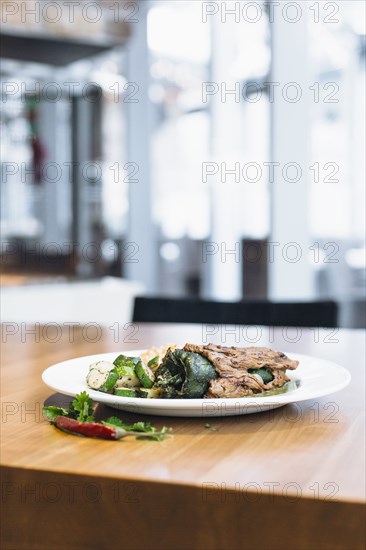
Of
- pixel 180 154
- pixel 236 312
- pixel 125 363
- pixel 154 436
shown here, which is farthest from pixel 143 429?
pixel 180 154

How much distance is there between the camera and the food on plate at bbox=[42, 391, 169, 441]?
75cm

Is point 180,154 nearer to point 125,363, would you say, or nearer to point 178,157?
point 178,157

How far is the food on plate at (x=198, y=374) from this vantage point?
32.4 inches

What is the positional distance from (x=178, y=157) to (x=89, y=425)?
154 inches

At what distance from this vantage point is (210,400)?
2.59 ft

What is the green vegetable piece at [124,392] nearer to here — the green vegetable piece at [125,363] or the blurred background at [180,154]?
the green vegetable piece at [125,363]

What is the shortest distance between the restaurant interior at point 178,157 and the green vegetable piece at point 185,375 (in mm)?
1212

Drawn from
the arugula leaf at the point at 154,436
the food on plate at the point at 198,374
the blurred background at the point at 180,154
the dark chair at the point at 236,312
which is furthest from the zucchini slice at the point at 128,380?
the blurred background at the point at 180,154

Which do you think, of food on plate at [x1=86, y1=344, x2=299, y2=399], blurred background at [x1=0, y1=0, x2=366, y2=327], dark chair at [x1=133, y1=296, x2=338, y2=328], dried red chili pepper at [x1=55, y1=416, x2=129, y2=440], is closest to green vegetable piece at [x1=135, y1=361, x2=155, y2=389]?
food on plate at [x1=86, y1=344, x2=299, y2=399]

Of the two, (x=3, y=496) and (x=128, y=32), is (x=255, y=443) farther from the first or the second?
(x=128, y=32)

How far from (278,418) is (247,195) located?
3.35 metres

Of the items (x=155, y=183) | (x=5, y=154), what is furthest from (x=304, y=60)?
(x=5, y=154)

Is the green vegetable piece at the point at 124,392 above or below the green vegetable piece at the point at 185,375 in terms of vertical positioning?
below

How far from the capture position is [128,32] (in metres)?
3.45
